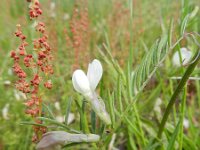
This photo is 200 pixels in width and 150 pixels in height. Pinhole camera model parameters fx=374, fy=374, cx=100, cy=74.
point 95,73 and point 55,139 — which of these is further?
point 95,73

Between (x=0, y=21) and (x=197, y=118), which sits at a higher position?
(x=0, y=21)

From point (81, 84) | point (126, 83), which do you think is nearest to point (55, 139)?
point (81, 84)

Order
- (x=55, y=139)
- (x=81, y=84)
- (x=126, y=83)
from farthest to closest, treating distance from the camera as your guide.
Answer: (x=126, y=83) → (x=81, y=84) → (x=55, y=139)

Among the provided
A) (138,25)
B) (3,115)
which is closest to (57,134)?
(3,115)

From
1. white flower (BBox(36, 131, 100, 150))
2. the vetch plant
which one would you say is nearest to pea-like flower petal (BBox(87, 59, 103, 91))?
the vetch plant

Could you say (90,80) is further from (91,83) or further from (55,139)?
(55,139)

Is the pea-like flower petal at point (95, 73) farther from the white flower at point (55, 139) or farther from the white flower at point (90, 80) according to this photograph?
the white flower at point (55, 139)

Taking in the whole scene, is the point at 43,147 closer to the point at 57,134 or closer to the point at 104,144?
the point at 57,134

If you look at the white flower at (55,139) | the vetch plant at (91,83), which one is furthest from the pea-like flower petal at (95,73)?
the white flower at (55,139)
